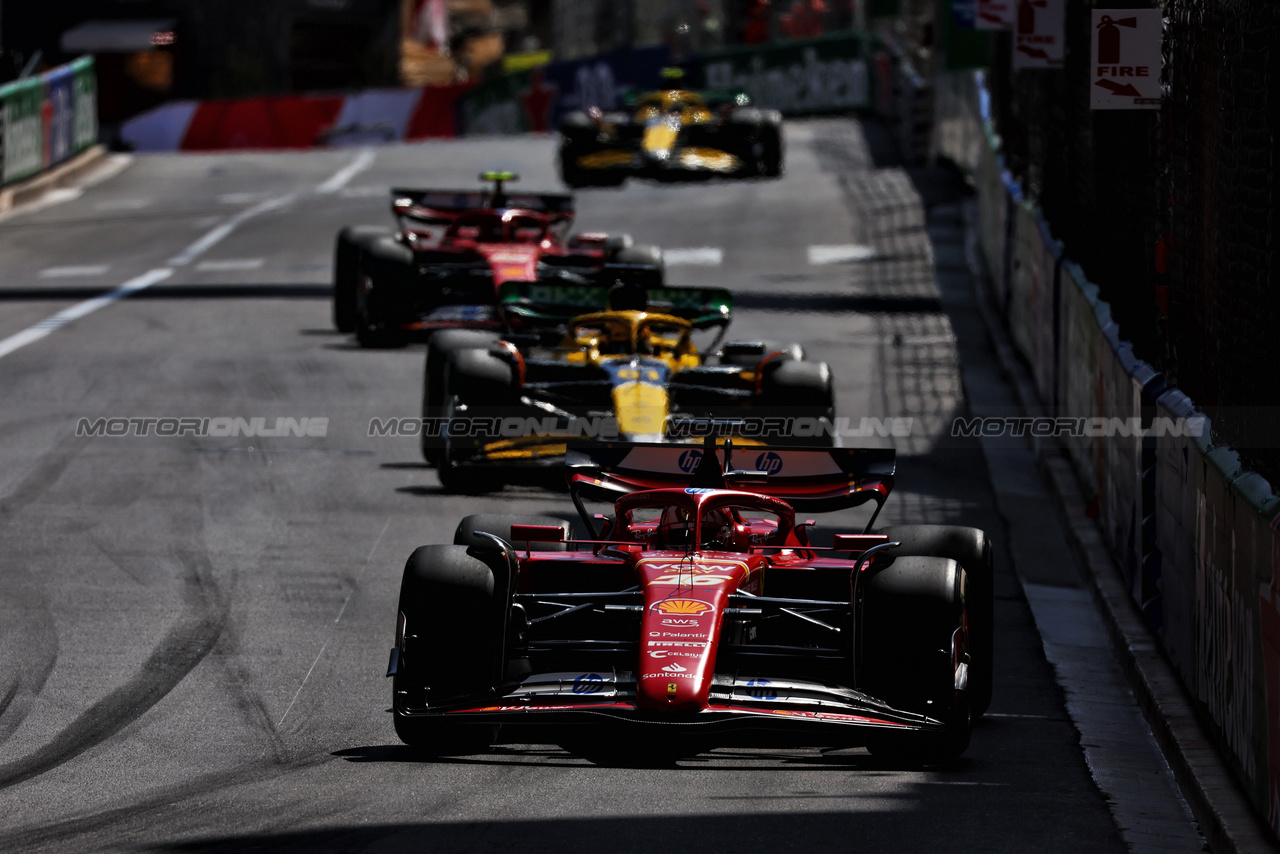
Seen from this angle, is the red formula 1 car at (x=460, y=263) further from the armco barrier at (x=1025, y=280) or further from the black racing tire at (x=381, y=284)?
the armco barrier at (x=1025, y=280)

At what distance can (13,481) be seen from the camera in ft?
44.5

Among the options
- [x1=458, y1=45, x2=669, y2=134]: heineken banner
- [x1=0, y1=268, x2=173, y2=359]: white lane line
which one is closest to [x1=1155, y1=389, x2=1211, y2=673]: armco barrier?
[x1=0, y1=268, x2=173, y2=359]: white lane line

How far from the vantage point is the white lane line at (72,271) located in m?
25.2

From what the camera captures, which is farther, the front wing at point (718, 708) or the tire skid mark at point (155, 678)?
the tire skid mark at point (155, 678)

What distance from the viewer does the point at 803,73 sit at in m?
47.5

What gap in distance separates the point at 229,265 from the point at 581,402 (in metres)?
13.5

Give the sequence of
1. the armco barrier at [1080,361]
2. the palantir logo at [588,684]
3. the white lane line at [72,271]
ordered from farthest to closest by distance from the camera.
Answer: the white lane line at [72,271] → the armco barrier at [1080,361] → the palantir logo at [588,684]

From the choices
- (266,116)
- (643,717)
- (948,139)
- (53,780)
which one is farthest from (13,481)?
(266,116)

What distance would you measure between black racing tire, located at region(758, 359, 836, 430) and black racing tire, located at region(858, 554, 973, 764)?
547cm

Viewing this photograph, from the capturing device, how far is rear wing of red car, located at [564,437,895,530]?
31.2ft

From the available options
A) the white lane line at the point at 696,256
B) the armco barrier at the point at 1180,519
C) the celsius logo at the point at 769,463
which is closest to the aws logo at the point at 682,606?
the celsius logo at the point at 769,463
